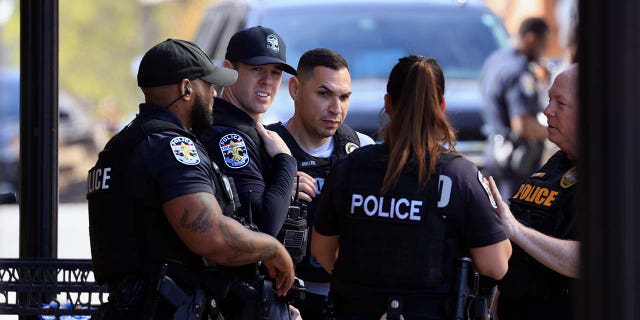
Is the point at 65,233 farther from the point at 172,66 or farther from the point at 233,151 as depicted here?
the point at 172,66

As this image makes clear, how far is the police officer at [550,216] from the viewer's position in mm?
3461

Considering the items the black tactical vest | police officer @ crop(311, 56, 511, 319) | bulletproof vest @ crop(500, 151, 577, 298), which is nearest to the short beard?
police officer @ crop(311, 56, 511, 319)

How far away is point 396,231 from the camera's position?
10.1 feet

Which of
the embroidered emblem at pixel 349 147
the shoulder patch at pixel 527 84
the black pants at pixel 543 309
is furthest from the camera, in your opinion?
the shoulder patch at pixel 527 84

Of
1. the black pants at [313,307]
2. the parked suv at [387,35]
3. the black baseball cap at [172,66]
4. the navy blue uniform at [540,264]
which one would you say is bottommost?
the black pants at [313,307]

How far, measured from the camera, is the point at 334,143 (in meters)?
4.24

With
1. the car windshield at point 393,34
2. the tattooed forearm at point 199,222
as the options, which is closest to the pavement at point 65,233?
the car windshield at point 393,34

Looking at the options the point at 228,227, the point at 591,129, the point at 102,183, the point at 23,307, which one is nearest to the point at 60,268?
the point at 23,307

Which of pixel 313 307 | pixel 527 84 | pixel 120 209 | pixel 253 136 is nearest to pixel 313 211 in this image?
pixel 313 307

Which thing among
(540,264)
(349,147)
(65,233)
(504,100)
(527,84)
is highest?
(527,84)

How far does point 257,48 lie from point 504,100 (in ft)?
20.2

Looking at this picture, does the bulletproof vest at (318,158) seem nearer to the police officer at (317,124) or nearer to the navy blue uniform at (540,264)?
the police officer at (317,124)

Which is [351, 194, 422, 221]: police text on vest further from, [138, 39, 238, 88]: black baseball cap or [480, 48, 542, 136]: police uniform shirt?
[480, 48, 542, 136]: police uniform shirt

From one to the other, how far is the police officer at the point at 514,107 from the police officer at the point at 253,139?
597 centimetres
